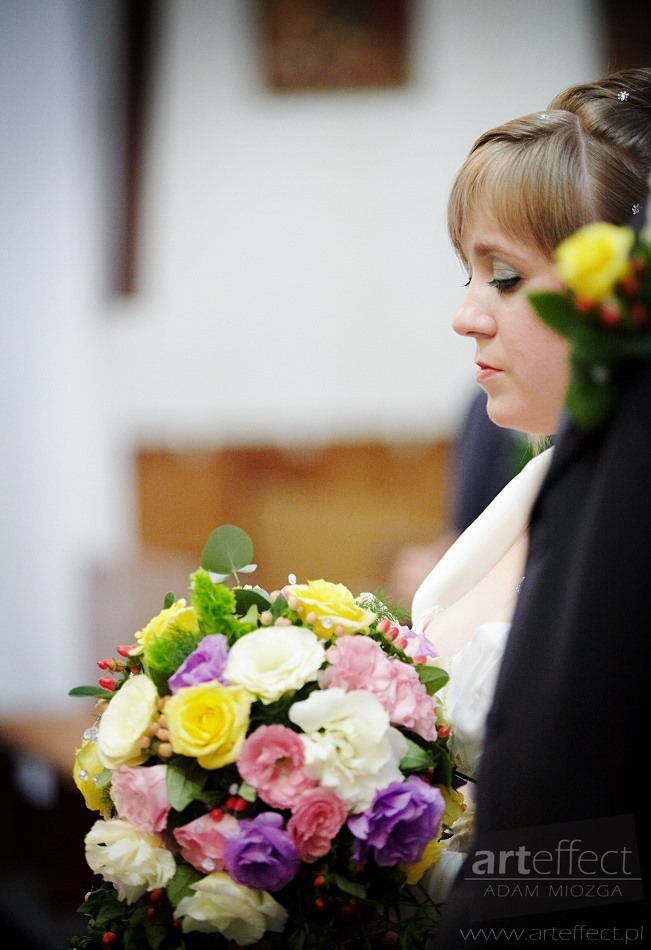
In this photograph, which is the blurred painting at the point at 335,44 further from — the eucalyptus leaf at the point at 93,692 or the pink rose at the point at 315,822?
the pink rose at the point at 315,822

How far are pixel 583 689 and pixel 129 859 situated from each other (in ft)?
1.50

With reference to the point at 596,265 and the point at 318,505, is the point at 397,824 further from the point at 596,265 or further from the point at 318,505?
the point at 318,505

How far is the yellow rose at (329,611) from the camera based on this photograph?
1.04 metres

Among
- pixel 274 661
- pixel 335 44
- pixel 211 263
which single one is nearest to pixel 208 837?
pixel 274 661

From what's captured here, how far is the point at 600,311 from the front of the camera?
29.9 inches

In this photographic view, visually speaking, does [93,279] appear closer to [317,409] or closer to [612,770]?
[317,409]

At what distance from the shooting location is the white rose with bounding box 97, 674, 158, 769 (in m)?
0.97

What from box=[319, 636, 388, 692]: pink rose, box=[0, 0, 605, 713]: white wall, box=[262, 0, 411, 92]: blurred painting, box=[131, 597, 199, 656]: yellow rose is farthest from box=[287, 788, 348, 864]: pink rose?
box=[262, 0, 411, 92]: blurred painting

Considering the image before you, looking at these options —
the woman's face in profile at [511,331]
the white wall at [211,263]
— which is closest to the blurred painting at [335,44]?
the white wall at [211,263]

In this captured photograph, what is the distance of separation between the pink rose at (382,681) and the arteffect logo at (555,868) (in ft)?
0.59

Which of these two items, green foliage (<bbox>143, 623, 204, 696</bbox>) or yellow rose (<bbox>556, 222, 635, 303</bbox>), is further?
green foliage (<bbox>143, 623, 204, 696</bbox>)

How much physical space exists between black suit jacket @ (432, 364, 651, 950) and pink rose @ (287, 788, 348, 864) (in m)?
0.13

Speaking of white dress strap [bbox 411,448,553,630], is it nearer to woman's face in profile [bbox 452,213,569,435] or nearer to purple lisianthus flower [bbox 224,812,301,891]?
woman's face in profile [bbox 452,213,569,435]

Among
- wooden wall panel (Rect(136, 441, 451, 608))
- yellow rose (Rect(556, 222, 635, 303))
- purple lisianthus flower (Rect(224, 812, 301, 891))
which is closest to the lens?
yellow rose (Rect(556, 222, 635, 303))
